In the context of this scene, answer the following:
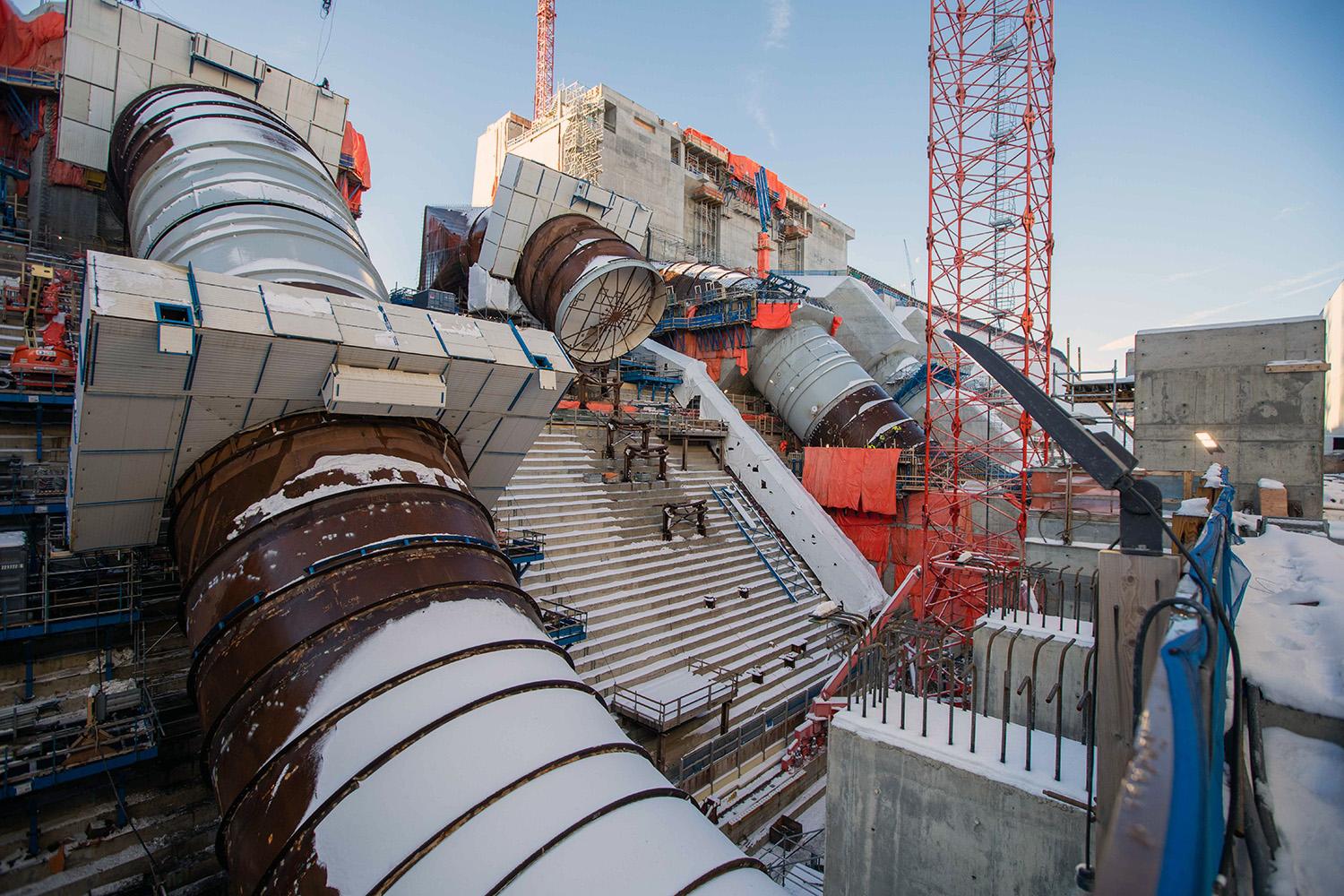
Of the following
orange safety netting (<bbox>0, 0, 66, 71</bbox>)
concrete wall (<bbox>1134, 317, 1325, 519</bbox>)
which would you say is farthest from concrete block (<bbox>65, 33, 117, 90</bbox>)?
concrete wall (<bbox>1134, 317, 1325, 519</bbox>)

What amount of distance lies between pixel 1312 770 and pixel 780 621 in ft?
43.3

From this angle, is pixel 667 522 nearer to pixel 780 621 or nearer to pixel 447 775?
pixel 780 621

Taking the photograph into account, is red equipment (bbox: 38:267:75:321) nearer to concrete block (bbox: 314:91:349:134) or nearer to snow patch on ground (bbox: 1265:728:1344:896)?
concrete block (bbox: 314:91:349:134)

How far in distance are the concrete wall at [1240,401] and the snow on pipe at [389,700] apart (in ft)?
30.5

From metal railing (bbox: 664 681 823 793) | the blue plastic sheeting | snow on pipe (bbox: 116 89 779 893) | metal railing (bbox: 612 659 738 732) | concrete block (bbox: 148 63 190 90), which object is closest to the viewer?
the blue plastic sheeting

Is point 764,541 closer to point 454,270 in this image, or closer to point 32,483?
point 32,483

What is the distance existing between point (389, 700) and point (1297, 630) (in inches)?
182

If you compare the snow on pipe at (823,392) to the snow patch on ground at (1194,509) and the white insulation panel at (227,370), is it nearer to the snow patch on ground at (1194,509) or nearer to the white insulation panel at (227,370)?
the snow patch on ground at (1194,509)

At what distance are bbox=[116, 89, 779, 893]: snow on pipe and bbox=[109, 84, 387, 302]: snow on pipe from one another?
2.29 m

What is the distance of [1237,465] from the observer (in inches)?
348

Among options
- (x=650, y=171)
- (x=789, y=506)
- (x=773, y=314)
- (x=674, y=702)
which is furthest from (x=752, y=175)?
(x=674, y=702)

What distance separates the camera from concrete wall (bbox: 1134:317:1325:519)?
8359 mm

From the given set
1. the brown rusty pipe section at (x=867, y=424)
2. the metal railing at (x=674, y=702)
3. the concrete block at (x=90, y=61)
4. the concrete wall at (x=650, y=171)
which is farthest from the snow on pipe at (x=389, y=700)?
the concrete wall at (x=650, y=171)

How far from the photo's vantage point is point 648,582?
14.1 m
